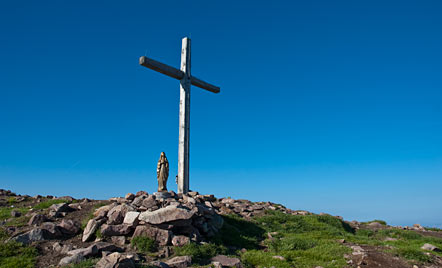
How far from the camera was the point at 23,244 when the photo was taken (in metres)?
8.62

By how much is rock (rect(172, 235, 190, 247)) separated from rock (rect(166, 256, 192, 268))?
0.91 metres

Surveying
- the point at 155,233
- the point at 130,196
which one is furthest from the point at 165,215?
the point at 130,196

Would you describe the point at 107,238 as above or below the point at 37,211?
below

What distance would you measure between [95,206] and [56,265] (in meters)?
4.35

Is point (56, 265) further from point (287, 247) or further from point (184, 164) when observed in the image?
point (184, 164)

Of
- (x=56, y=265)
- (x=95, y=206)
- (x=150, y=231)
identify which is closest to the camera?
(x=56, y=265)

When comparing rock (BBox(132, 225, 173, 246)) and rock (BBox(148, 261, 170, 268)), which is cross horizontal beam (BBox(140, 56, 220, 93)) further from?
rock (BBox(148, 261, 170, 268))

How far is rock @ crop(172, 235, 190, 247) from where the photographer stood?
8.92 meters

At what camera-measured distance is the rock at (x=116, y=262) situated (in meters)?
6.84

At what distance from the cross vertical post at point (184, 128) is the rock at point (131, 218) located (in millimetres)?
4819

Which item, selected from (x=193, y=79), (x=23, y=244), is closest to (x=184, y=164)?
(x=193, y=79)

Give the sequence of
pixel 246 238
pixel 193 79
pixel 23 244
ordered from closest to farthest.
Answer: pixel 23 244
pixel 246 238
pixel 193 79

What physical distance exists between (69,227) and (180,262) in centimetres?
398

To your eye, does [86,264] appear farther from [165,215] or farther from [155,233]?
[165,215]
